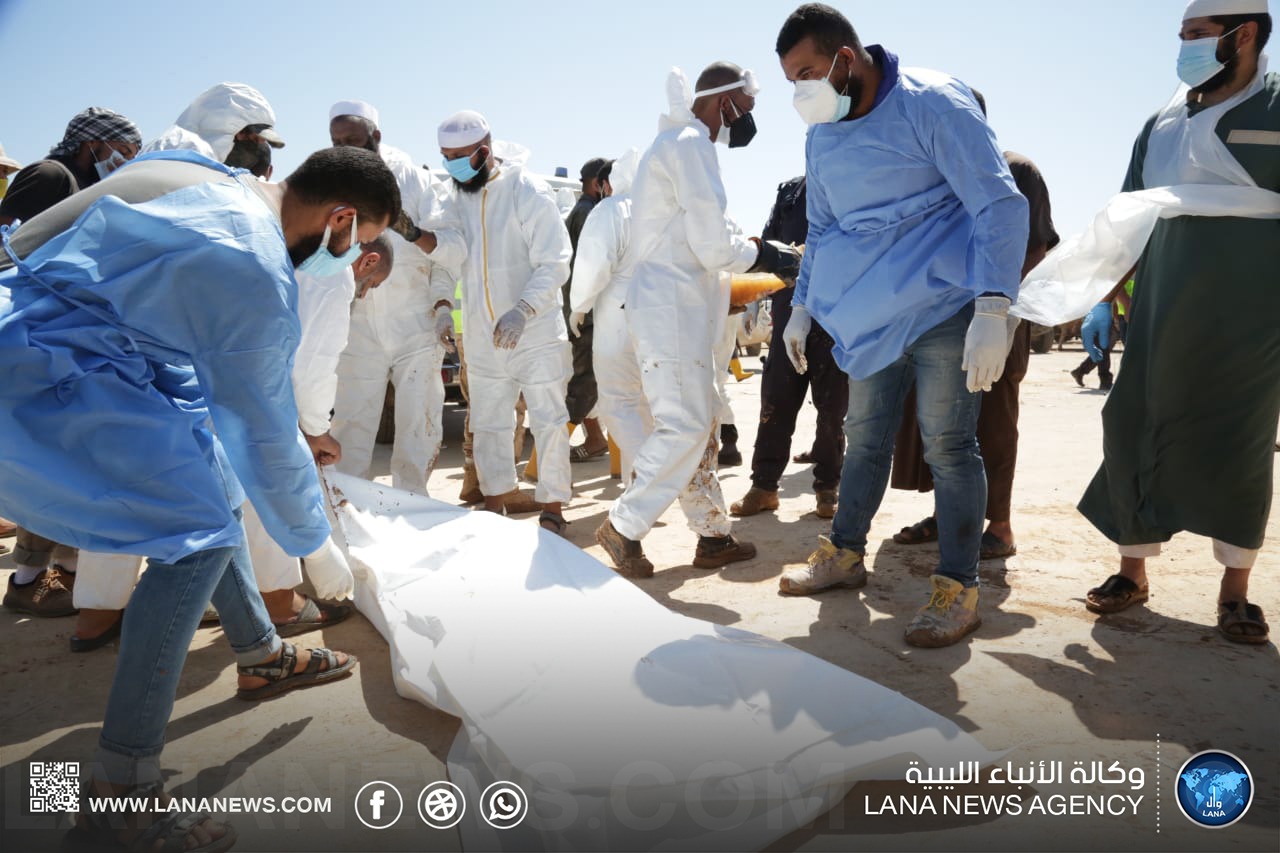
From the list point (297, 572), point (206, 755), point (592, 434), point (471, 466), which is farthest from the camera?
point (592, 434)

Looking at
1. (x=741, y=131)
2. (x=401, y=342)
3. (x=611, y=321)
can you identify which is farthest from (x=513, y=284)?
(x=741, y=131)

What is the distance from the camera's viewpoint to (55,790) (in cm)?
220

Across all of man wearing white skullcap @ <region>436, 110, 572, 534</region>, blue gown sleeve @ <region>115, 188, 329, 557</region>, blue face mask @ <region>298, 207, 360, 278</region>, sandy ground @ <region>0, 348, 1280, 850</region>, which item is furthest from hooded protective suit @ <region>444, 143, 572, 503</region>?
blue gown sleeve @ <region>115, 188, 329, 557</region>

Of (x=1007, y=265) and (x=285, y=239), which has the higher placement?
(x=285, y=239)

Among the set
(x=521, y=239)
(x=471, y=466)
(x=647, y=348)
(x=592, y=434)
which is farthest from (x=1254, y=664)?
(x=592, y=434)

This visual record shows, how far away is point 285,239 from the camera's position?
2.20m

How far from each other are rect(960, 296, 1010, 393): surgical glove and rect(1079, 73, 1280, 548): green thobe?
725mm

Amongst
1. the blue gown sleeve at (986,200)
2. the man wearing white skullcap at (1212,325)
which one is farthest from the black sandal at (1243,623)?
the blue gown sleeve at (986,200)

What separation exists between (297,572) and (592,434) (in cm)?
380

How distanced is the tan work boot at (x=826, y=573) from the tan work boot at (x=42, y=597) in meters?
2.79

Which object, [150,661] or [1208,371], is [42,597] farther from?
[1208,371]

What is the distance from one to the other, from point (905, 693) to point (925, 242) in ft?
4.79

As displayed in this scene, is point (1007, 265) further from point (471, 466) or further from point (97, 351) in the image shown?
point (471, 466)

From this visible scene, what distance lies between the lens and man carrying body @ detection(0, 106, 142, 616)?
361cm
